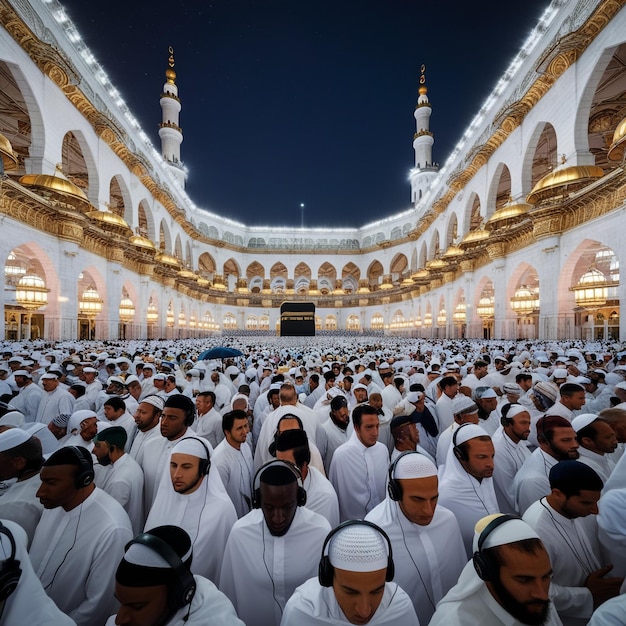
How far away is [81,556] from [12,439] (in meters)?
0.77

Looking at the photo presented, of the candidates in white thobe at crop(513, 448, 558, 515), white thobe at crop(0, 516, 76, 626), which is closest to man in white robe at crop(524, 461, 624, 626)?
white thobe at crop(513, 448, 558, 515)

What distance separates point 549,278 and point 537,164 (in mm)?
9444

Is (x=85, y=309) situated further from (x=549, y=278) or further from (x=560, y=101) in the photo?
(x=560, y=101)

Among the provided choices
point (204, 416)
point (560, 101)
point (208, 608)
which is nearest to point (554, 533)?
point (208, 608)

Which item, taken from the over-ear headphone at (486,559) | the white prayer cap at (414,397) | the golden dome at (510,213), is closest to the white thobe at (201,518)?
the over-ear headphone at (486,559)

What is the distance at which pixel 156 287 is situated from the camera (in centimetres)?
2150

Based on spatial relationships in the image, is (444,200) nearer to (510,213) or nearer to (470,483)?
(510,213)

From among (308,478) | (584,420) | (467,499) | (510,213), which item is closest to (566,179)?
(510,213)

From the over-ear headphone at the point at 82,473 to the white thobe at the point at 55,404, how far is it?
2.89 meters

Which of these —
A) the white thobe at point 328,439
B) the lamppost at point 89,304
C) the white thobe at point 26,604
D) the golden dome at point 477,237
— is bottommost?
the white thobe at point 328,439

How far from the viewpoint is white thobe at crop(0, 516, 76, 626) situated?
111cm

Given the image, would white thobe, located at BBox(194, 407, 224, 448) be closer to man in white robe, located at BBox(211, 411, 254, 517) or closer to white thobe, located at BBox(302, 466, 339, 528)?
man in white robe, located at BBox(211, 411, 254, 517)

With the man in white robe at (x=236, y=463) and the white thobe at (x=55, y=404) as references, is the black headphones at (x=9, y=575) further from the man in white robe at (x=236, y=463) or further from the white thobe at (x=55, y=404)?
the white thobe at (x=55, y=404)

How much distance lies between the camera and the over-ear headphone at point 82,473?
167 cm
